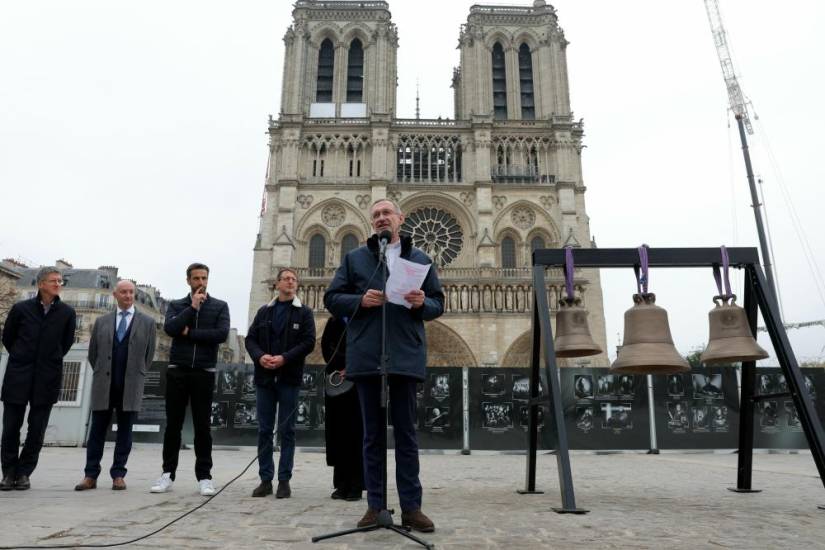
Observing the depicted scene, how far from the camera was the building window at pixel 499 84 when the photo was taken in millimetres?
29438

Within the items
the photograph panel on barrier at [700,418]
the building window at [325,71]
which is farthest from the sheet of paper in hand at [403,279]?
the building window at [325,71]

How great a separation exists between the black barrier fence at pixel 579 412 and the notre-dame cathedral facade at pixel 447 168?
1238 centimetres

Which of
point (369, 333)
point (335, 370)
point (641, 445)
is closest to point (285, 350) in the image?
point (335, 370)

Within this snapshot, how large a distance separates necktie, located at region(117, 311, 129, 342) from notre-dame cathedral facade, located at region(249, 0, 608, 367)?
18817 millimetres

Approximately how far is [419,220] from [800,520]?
2402 cm

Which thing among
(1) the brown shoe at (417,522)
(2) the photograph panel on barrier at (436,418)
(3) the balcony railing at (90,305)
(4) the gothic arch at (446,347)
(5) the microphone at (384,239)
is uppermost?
(3) the balcony railing at (90,305)

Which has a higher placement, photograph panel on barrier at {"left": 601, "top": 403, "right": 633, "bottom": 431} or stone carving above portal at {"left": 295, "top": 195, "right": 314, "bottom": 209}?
stone carving above portal at {"left": 295, "top": 195, "right": 314, "bottom": 209}

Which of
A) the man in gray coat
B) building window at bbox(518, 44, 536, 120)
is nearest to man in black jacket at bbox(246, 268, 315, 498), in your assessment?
the man in gray coat

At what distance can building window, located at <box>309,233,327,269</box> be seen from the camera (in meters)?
26.2

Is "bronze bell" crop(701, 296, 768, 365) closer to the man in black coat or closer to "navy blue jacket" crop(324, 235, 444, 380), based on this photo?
"navy blue jacket" crop(324, 235, 444, 380)

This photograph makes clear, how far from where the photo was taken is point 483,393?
36.6ft

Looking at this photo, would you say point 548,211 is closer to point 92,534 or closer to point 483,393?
point 483,393

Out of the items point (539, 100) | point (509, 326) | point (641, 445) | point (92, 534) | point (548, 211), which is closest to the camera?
point (92, 534)

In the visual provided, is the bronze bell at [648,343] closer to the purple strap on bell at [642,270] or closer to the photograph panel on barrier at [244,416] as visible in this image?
the purple strap on bell at [642,270]
